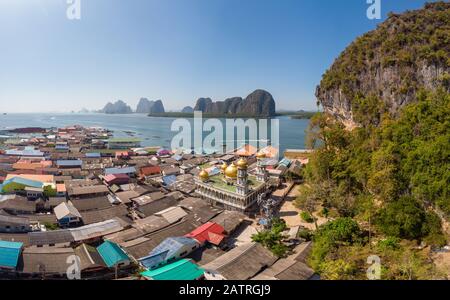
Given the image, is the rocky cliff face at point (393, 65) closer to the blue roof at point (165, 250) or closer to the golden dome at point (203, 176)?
the golden dome at point (203, 176)

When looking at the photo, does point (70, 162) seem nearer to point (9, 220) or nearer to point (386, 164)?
point (9, 220)

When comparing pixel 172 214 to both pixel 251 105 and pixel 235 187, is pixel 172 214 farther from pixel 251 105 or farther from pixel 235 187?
pixel 251 105

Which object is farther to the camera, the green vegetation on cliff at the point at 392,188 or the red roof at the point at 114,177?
the red roof at the point at 114,177

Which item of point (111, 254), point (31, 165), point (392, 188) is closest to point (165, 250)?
point (111, 254)

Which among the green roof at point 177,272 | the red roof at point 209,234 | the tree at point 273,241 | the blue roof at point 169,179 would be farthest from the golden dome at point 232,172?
the green roof at point 177,272

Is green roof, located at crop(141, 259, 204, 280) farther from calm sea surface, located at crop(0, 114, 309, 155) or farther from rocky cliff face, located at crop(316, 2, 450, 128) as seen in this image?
calm sea surface, located at crop(0, 114, 309, 155)

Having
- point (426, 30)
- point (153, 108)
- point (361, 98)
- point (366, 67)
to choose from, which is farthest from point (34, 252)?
point (153, 108)
